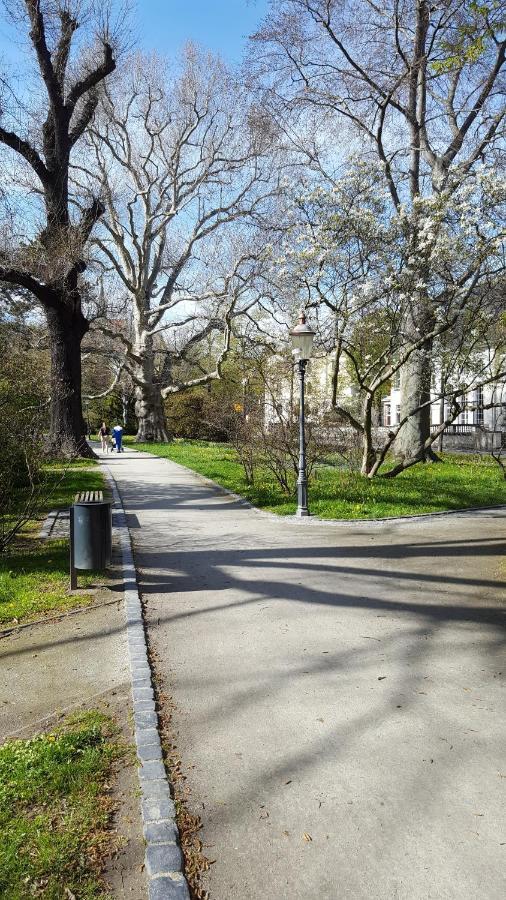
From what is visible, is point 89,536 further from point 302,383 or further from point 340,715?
point 302,383

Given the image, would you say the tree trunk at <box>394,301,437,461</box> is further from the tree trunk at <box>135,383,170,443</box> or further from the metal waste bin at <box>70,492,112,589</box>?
the tree trunk at <box>135,383,170,443</box>

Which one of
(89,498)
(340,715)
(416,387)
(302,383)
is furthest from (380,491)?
(340,715)

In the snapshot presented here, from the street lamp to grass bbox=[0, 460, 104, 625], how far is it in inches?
169

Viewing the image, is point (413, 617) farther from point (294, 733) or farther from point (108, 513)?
point (108, 513)

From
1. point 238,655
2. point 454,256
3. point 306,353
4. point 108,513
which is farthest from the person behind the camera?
point 454,256

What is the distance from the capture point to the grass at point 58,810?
100 inches

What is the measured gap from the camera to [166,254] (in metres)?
35.2

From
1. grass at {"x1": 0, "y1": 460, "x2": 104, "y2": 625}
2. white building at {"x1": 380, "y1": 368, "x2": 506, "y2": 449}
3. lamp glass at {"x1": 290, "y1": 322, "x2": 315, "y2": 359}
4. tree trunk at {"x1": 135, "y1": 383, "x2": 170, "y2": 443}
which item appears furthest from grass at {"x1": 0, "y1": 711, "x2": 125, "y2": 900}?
tree trunk at {"x1": 135, "y1": 383, "x2": 170, "y2": 443}

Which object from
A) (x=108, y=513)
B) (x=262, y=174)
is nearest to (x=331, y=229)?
(x=108, y=513)

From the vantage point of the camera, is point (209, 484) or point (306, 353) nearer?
point (306, 353)

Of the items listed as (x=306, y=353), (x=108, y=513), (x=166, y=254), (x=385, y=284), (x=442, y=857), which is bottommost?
(x=442, y=857)

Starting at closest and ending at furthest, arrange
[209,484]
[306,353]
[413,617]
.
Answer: [413,617], [306,353], [209,484]

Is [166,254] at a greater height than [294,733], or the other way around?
[166,254]

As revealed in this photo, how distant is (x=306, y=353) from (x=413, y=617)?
22.7 feet
